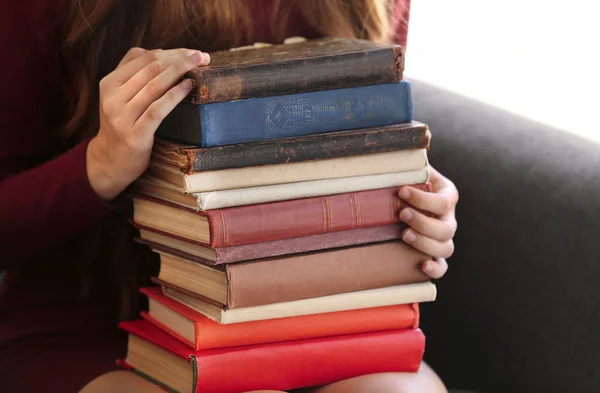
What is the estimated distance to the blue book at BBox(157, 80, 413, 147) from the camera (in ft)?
2.56

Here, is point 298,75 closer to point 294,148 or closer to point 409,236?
point 294,148

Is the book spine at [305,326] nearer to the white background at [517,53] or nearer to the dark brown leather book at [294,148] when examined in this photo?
the dark brown leather book at [294,148]

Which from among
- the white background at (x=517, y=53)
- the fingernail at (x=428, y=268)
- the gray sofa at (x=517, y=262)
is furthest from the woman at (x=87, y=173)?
the white background at (x=517, y=53)

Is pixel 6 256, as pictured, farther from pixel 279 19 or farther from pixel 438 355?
pixel 438 355

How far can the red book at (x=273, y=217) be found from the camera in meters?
0.78

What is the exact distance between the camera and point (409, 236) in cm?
88

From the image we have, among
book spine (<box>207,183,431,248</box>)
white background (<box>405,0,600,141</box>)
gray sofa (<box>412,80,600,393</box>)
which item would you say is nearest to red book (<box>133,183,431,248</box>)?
book spine (<box>207,183,431,248</box>)

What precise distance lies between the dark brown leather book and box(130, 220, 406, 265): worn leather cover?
0.08m

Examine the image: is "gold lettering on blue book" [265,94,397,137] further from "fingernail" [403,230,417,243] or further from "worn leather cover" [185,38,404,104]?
"fingernail" [403,230,417,243]

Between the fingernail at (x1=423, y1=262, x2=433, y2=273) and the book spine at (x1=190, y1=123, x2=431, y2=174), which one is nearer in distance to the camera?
the book spine at (x1=190, y1=123, x2=431, y2=174)

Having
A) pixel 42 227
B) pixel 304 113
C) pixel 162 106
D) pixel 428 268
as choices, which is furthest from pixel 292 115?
pixel 42 227

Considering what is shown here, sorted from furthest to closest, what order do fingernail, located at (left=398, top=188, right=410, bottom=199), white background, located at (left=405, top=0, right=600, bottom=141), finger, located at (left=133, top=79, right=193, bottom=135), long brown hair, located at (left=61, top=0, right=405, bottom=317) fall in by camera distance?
white background, located at (left=405, top=0, right=600, bottom=141) < long brown hair, located at (left=61, top=0, right=405, bottom=317) < fingernail, located at (left=398, top=188, right=410, bottom=199) < finger, located at (left=133, top=79, right=193, bottom=135)

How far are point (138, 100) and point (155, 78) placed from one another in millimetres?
27

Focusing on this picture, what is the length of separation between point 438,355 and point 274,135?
50 cm
